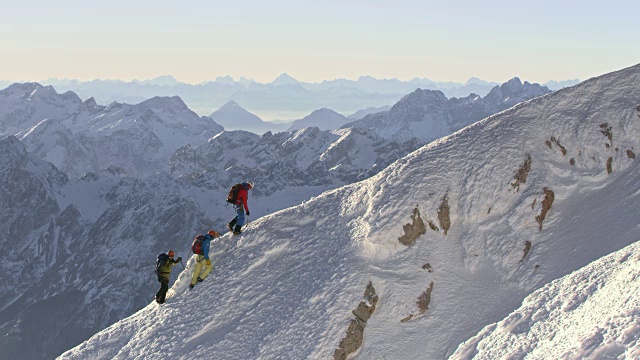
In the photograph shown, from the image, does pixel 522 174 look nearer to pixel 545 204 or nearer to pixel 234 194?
pixel 545 204

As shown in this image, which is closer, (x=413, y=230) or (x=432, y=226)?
(x=413, y=230)

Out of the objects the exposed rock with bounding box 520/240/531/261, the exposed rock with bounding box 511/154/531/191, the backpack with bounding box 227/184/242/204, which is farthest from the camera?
the backpack with bounding box 227/184/242/204

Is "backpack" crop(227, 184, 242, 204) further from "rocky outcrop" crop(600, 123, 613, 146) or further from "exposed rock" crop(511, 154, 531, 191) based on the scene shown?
"rocky outcrop" crop(600, 123, 613, 146)

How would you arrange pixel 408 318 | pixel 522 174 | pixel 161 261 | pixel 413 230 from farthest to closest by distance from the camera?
pixel 522 174 < pixel 161 261 < pixel 413 230 < pixel 408 318

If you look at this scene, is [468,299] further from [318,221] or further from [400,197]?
[318,221]

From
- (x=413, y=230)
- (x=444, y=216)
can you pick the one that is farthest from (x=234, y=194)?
(x=444, y=216)

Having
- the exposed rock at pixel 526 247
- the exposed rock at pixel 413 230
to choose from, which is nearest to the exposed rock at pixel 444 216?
the exposed rock at pixel 413 230

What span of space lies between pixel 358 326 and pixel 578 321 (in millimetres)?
8977

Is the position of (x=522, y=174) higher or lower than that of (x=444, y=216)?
higher

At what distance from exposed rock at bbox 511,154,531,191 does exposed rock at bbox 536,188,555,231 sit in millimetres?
1170

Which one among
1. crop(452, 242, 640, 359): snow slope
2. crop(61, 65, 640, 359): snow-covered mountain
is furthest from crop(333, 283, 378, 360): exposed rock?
crop(452, 242, 640, 359): snow slope

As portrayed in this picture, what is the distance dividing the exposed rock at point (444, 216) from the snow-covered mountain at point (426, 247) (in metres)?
0.05

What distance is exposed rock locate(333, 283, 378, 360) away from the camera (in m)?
25.0

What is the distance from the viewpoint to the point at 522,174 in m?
30.4
